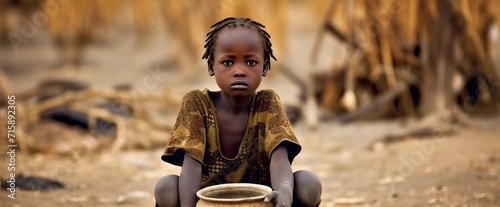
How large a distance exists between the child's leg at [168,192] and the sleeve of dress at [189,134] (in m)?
0.10

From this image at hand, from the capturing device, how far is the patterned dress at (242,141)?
2.55 m

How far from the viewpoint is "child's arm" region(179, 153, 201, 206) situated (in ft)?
8.07

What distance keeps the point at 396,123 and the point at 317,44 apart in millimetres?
771

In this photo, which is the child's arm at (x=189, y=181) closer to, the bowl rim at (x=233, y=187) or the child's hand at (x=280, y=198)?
the bowl rim at (x=233, y=187)

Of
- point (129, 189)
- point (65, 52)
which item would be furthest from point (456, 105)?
point (65, 52)

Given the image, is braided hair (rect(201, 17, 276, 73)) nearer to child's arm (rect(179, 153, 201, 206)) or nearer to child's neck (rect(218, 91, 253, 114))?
child's neck (rect(218, 91, 253, 114))

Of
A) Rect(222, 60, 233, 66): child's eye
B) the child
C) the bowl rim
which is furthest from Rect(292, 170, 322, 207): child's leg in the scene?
Rect(222, 60, 233, 66): child's eye

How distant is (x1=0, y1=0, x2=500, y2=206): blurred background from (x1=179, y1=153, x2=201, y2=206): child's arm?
971mm

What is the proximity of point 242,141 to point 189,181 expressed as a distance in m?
0.23

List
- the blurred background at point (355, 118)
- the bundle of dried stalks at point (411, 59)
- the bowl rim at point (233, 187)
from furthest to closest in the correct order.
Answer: the bundle of dried stalks at point (411, 59)
the blurred background at point (355, 118)
the bowl rim at point (233, 187)

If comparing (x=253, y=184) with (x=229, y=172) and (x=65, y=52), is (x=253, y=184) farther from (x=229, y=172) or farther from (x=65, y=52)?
(x=65, y=52)

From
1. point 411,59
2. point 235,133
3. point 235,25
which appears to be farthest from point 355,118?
point 235,25

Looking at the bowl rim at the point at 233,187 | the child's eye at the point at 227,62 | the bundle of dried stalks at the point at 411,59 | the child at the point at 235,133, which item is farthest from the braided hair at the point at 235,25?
the bundle of dried stalks at the point at 411,59

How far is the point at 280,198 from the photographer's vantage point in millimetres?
2301
